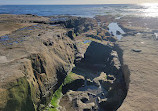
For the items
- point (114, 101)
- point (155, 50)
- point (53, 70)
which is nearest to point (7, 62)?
point (53, 70)

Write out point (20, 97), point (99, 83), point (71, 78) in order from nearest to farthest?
1. point (20, 97)
2. point (71, 78)
3. point (99, 83)

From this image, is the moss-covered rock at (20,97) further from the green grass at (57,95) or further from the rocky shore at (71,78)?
the green grass at (57,95)

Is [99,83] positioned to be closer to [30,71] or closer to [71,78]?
[71,78]

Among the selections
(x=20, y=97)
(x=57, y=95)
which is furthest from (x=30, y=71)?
(x=57, y=95)

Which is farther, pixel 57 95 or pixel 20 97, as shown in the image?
pixel 57 95

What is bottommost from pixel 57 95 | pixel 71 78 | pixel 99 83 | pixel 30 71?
pixel 57 95

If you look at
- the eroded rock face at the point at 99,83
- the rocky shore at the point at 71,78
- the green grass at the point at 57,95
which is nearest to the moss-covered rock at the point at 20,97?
the rocky shore at the point at 71,78

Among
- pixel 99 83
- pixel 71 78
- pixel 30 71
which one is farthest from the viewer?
pixel 99 83

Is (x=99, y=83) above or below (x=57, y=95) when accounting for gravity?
above

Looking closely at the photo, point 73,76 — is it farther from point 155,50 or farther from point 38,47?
point 155,50

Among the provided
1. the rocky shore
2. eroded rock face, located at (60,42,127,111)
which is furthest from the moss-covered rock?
eroded rock face, located at (60,42,127,111)

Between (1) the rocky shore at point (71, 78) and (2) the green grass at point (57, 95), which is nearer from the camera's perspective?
(1) the rocky shore at point (71, 78)
